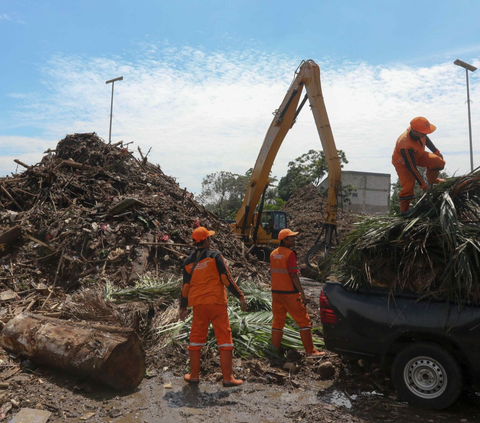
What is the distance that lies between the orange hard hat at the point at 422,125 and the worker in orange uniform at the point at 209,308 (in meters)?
3.27

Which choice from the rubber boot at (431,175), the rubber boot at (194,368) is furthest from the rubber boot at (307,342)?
the rubber boot at (431,175)

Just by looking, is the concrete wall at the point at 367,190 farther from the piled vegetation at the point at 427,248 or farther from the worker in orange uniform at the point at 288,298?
the piled vegetation at the point at 427,248

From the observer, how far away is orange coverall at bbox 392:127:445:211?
6.15m

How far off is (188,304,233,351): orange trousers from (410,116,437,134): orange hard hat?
3.59 meters

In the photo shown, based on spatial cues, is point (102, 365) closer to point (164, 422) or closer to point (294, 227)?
point (164, 422)

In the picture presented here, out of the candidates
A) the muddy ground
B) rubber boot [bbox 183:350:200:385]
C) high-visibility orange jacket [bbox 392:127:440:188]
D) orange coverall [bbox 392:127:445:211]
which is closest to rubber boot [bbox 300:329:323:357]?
the muddy ground

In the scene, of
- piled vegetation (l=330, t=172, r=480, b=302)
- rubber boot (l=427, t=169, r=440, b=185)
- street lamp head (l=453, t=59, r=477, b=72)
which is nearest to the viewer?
piled vegetation (l=330, t=172, r=480, b=302)

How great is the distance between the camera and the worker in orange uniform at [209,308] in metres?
5.24

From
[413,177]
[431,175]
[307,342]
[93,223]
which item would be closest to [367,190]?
[93,223]

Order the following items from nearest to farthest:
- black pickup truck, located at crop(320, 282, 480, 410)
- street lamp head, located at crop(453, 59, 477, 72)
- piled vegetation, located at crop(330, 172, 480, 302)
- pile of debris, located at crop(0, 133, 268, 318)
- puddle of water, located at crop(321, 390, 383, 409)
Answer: black pickup truck, located at crop(320, 282, 480, 410) → piled vegetation, located at crop(330, 172, 480, 302) → puddle of water, located at crop(321, 390, 383, 409) → pile of debris, located at crop(0, 133, 268, 318) → street lamp head, located at crop(453, 59, 477, 72)

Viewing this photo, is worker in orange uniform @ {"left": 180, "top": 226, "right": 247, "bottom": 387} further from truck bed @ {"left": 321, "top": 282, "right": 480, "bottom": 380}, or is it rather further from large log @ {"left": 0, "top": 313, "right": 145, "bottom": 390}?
truck bed @ {"left": 321, "top": 282, "right": 480, "bottom": 380}

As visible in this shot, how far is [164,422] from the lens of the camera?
4273 millimetres

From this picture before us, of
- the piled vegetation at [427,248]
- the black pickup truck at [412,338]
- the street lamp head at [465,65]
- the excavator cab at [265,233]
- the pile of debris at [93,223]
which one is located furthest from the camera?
the street lamp head at [465,65]

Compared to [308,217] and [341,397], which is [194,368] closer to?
[341,397]
